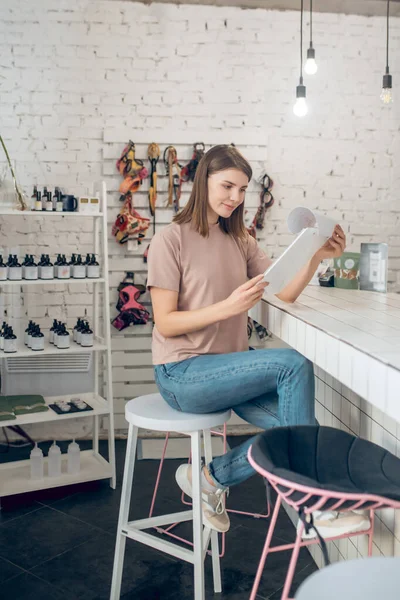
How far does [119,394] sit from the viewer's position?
420cm

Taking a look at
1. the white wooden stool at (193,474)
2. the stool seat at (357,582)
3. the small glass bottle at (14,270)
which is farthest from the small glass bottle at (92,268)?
the stool seat at (357,582)

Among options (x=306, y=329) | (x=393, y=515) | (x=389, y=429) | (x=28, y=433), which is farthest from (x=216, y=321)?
(x=28, y=433)

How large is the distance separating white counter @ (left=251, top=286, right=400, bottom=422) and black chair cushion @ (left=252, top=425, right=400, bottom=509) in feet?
0.48

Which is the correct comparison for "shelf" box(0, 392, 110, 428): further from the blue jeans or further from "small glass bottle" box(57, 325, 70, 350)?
the blue jeans

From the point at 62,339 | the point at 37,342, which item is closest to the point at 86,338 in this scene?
the point at 62,339

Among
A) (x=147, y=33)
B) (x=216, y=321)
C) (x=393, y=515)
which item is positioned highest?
(x=147, y=33)

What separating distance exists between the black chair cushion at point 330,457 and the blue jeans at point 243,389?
34 cm

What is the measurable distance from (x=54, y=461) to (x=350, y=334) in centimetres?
212

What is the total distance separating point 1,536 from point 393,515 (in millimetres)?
1761

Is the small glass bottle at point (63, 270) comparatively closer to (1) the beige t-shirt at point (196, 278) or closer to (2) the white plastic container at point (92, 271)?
(2) the white plastic container at point (92, 271)

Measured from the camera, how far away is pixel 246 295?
201 cm

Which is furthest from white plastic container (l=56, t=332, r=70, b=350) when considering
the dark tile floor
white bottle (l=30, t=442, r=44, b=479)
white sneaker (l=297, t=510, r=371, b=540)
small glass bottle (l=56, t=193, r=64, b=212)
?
white sneaker (l=297, t=510, r=371, b=540)

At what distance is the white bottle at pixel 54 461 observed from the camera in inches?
132

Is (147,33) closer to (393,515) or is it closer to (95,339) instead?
(95,339)
